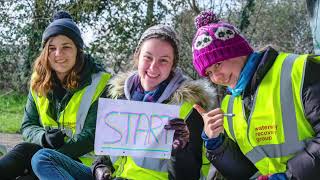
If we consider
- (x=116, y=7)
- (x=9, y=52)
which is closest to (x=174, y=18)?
(x=116, y=7)

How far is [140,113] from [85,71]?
2.75 ft

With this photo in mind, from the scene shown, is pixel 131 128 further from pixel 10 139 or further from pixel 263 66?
pixel 10 139

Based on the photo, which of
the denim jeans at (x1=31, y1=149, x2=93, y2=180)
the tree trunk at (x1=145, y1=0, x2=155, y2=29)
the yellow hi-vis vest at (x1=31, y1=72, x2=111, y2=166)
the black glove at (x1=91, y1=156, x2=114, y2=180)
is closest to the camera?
the denim jeans at (x1=31, y1=149, x2=93, y2=180)

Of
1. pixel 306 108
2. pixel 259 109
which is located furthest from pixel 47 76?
pixel 306 108

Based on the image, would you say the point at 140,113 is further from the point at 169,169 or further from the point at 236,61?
the point at 236,61

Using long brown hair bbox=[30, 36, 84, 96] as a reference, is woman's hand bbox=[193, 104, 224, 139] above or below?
below

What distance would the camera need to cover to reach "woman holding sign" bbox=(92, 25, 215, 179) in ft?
9.29

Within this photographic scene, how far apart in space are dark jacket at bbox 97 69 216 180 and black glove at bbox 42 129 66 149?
32.7 inches

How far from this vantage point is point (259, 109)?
2.52 m

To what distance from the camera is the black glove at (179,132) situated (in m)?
2.82

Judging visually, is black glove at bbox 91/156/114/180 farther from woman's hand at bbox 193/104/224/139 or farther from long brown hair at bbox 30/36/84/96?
woman's hand at bbox 193/104/224/139

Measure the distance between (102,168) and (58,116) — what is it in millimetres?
636

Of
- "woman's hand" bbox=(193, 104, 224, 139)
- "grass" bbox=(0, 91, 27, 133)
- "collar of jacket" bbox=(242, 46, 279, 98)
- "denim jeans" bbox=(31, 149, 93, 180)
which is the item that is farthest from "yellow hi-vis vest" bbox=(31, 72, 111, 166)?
"grass" bbox=(0, 91, 27, 133)

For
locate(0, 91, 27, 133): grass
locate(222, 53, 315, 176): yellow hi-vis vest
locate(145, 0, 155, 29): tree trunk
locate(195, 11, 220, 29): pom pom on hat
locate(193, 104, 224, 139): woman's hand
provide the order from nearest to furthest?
locate(222, 53, 315, 176): yellow hi-vis vest → locate(193, 104, 224, 139): woman's hand → locate(195, 11, 220, 29): pom pom on hat → locate(145, 0, 155, 29): tree trunk → locate(0, 91, 27, 133): grass
